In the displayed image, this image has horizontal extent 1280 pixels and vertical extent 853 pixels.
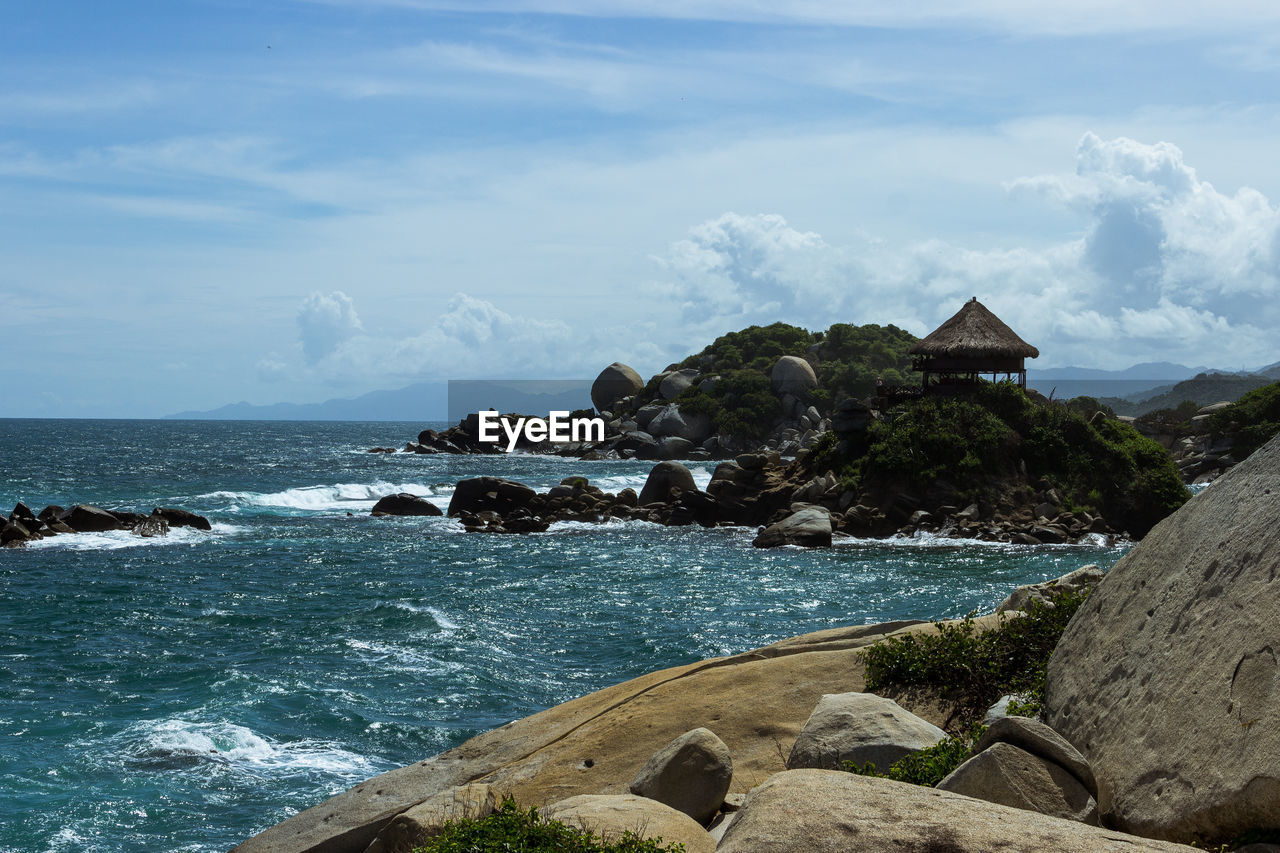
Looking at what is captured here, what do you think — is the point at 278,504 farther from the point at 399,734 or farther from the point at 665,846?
the point at 665,846

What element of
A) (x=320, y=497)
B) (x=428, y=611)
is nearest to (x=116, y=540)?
(x=320, y=497)

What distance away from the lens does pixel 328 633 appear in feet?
68.3

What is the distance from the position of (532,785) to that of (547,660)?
962 centimetres

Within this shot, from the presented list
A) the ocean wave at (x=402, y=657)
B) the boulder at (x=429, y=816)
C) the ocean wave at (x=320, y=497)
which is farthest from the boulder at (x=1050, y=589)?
the ocean wave at (x=320, y=497)

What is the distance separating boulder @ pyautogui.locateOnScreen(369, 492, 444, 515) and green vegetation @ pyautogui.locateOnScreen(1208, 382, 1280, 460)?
144 ft

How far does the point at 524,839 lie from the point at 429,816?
1.66 meters

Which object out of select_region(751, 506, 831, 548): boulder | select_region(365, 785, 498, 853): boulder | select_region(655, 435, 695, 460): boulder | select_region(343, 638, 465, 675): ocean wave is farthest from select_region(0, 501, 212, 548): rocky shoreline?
select_region(655, 435, 695, 460): boulder

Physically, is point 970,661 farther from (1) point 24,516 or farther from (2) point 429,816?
(1) point 24,516

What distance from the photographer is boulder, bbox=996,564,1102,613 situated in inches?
403

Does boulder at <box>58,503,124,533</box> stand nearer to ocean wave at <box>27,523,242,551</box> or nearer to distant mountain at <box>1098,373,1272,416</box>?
ocean wave at <box>27,523,242,551</box>

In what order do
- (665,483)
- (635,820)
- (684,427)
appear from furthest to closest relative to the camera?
1. (684,427)
2. (665,483)
3. (635,820)

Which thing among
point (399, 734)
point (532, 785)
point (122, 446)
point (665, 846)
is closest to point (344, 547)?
point (399, 734)

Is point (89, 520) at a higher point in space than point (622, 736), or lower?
lower

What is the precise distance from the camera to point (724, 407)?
265ft
